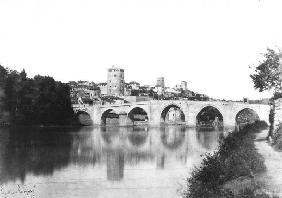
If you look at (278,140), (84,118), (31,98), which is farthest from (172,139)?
(84,118)

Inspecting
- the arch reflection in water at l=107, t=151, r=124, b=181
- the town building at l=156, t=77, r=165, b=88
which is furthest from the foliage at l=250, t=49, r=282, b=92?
the town building at l=156, t=77, r=165, b=88

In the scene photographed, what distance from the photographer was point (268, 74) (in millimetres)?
25062

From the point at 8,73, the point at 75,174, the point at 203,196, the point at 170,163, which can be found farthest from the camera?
the point at 8,73

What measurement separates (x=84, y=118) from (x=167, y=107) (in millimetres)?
14444

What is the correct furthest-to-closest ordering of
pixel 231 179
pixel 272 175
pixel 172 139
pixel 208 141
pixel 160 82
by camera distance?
pixel 160 82 → pixel 172 139 → pixel 208 141 → pixel 231 179 → pixel 272 175

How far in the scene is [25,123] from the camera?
180 ft

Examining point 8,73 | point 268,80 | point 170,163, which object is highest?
point 8,73

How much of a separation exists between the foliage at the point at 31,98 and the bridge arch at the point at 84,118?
1070 cm

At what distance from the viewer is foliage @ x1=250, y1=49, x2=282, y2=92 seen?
2503 centimetres

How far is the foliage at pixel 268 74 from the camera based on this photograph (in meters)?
25.0

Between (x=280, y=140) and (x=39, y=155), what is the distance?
40.1ft

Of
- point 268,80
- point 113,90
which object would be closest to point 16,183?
point 268,80

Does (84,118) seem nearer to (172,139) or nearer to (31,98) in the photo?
(31,98)

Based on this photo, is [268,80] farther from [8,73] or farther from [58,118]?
[8,73]
